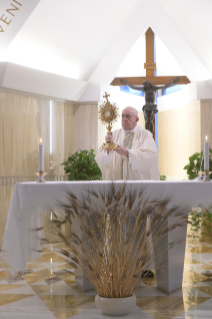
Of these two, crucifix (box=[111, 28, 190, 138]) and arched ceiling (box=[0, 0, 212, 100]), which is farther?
crucifix (box=[111, 28, 190, 138])

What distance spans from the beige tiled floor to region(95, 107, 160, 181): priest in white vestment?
3.81 ft

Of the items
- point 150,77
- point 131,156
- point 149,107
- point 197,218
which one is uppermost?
point 150,77

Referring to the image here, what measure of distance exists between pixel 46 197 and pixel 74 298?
0.98 m

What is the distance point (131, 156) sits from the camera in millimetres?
3951

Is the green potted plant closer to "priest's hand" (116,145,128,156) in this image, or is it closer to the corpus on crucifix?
the corpus on crucifix

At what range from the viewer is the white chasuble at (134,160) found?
4016 millimetres

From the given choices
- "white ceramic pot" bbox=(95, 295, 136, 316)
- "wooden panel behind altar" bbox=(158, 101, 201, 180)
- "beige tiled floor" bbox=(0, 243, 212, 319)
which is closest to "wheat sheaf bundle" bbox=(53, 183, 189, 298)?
"white ceramic pot" bbox=(95, 295, 136, 316)

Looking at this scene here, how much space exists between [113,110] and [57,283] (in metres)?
1.87

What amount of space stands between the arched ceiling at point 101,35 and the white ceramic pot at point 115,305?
3.84 meters

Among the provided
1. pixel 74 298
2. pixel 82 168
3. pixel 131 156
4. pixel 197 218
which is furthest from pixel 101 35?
pixel 74 298

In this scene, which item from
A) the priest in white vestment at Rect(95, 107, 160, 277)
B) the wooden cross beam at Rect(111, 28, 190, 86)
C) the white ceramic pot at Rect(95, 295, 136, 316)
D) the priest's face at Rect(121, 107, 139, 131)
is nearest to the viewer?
the white ceramic pot at Rect(95, 295, 136, 316)

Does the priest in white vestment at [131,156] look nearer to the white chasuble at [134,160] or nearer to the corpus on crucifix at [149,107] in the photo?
the white chasuble at [134,160]

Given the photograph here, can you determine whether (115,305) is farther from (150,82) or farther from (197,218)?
(150,82)

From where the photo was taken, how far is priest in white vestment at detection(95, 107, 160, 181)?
13.1 ft
